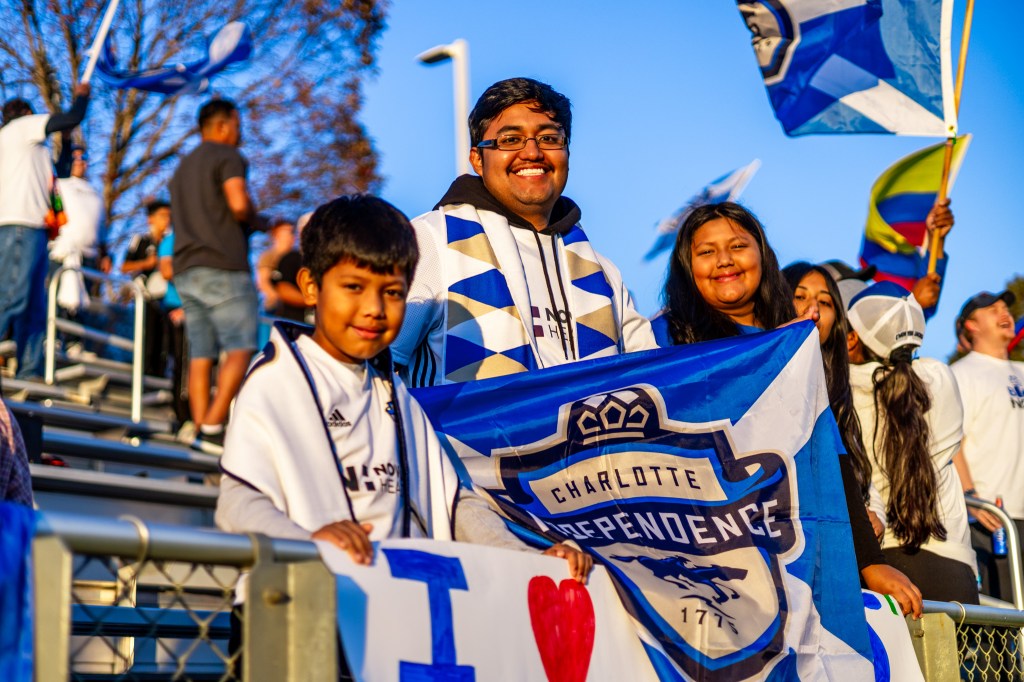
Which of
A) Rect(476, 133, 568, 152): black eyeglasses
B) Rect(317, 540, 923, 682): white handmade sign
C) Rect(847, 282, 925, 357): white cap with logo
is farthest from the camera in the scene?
Rect(847, 282, 925, 357): white cap with logo

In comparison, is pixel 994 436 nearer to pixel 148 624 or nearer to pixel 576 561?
pixel 576 561

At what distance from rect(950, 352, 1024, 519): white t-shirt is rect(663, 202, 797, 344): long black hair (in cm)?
331

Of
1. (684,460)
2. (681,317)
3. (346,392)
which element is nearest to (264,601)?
(346,392)

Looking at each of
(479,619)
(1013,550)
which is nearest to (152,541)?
(479,619)

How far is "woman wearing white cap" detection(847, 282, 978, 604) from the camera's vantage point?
227 inches

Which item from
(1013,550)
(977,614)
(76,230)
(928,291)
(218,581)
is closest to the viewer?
(218,581)

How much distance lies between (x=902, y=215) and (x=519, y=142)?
616cm

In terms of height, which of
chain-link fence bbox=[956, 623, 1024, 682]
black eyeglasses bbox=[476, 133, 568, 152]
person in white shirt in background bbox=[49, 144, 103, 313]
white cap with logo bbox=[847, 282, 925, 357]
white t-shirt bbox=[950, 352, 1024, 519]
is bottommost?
chain-link fence bbox=[956, 623, 1024, 682]

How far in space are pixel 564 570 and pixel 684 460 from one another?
928 mm

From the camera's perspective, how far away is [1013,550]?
708 centimetres

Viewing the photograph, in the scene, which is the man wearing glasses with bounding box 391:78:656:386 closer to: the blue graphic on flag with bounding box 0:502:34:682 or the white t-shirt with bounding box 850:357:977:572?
the white t-shirt with bounding box 850:357:977:572

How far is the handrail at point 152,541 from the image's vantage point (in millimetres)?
2201

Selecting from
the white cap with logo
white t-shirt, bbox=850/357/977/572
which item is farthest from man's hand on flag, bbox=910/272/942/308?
the white cap with logo

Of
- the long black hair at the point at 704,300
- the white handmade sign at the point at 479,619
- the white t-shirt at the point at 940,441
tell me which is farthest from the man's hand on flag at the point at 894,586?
the white t-shirt at the point at 940,441
